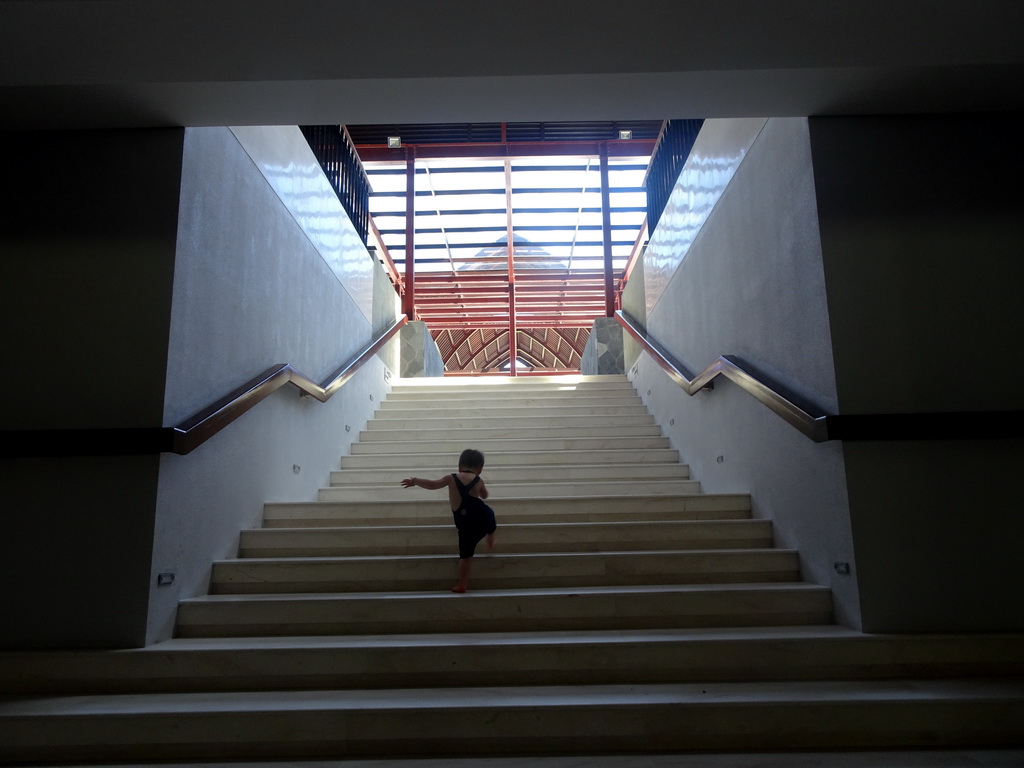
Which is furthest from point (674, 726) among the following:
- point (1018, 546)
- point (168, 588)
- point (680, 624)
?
point (168, 588)

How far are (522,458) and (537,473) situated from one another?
1.20ft

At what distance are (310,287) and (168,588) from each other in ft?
9.06

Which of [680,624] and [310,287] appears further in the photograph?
[310,287]

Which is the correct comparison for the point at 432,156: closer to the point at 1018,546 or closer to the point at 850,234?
the point at 850,234

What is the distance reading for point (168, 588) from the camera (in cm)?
314

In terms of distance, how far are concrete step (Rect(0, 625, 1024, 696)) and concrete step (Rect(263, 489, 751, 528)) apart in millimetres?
1458

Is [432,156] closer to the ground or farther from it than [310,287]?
farther from it

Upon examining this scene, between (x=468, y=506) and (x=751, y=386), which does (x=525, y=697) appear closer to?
(x=468, y=506)

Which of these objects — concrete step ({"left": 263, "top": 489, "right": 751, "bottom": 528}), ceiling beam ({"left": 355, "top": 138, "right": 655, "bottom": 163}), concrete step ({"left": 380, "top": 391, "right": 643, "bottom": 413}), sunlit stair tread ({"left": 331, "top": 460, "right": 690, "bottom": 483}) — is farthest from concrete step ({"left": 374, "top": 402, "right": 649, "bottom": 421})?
ceiling beam ({"left": 355, "top": 138, "right": 655, "bottom": 163})

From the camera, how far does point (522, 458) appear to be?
18.4 ft

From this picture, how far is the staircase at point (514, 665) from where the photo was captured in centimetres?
247

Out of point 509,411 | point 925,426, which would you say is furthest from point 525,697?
point 509,411

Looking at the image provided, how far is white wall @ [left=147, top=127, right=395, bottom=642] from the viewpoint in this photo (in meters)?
3.29

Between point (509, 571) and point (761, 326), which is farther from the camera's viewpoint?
point (761, 326)
